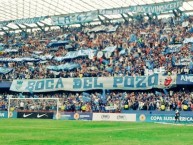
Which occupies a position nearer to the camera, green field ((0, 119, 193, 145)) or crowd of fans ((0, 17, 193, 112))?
green field ((0, 119, 193, 145))

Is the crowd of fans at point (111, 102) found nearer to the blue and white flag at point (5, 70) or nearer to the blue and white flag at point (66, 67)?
the blue and white flag at point (66, 67)

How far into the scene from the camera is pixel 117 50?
51.9 m

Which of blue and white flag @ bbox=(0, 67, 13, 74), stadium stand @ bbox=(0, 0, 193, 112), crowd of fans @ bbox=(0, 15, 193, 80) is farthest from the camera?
blue and white flag @ bbox=(0, 67, 13, 74)

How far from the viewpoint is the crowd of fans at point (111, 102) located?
136 ft

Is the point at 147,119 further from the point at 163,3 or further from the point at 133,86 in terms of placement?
the point at 163,3

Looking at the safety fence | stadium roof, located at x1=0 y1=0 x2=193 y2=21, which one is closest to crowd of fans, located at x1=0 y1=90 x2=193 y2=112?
the safety fence

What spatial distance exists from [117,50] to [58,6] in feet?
40.4

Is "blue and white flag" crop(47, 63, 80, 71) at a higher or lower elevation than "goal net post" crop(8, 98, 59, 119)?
higher

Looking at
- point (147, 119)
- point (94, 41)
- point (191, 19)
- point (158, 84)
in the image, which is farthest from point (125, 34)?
point (147, 119)

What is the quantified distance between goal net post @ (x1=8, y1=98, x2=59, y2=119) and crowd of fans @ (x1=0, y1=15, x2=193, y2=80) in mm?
5033

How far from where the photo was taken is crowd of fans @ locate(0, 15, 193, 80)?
153 feet

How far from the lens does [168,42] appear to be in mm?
48938

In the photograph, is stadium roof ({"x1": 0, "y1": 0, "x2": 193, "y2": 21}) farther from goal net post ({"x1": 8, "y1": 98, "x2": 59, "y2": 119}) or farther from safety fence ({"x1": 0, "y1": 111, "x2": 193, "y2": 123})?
safety fence ({"x1": 0, "y1": 111, "x2": 193, "y2": 123})

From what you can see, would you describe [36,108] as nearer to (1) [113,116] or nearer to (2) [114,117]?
(1) [113,116]
